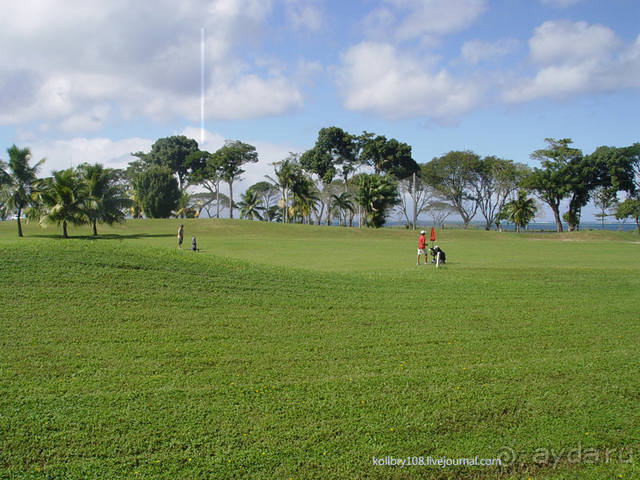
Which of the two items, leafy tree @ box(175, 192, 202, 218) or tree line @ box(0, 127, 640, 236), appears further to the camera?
leafy tree @ box(175, 192, 202, 218)

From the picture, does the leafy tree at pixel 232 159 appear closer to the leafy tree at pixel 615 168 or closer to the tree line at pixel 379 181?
the tree line at pixel 379 181

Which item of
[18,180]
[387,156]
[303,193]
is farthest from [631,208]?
[18,180]

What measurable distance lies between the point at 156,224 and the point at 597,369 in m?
56.8

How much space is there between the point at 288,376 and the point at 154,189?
71.1 meters

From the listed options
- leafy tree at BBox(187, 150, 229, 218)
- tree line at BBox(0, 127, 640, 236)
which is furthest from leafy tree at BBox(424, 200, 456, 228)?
leafy tree at BBox(187, 150, 229, 218)

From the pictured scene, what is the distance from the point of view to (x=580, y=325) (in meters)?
10.2

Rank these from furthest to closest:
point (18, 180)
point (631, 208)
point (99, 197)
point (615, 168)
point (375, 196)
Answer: point (631, 208) < point (615, 168) < point (375, 196) < point (99, 197) < point (18, 180)

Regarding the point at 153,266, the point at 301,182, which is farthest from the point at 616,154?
the point at 153,266

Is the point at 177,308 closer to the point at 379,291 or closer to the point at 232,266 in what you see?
the point at 232,266

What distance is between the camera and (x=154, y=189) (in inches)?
2867

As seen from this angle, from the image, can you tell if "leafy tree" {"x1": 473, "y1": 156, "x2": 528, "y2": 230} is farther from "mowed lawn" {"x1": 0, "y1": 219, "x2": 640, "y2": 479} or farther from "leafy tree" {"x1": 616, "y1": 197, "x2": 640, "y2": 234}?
"mowed lawn" {"x1": 0, "y1": 219, "x2": 640, "y2": 479}

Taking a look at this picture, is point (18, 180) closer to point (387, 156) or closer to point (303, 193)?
point (303, 193)

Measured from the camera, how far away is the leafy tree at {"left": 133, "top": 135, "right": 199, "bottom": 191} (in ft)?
290

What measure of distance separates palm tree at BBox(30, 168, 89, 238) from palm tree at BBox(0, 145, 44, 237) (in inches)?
40.2
